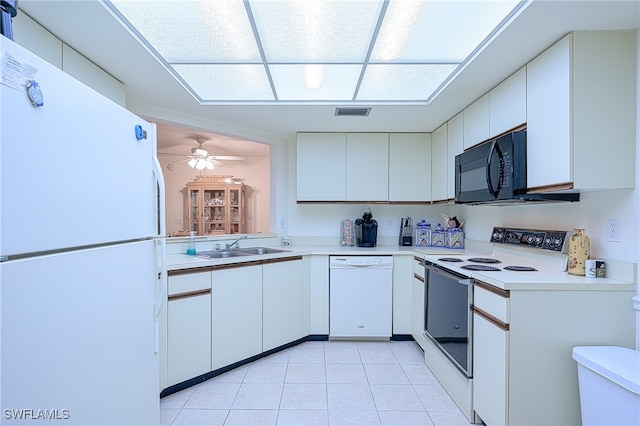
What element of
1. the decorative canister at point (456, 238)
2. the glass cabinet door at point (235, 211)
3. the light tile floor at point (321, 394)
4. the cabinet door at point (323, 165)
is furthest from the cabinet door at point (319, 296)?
the glass cabinet door at point (235, 211)

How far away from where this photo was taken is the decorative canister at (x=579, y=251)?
5.20 feet

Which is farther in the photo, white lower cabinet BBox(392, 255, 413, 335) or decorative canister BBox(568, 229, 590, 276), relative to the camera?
white lower cabinet BBox(392, 255, 413, 335)

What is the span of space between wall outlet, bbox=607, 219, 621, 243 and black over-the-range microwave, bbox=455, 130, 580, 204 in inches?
8.7

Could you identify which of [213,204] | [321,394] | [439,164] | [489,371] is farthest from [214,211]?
[489,371]

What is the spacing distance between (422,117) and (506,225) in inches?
44.9

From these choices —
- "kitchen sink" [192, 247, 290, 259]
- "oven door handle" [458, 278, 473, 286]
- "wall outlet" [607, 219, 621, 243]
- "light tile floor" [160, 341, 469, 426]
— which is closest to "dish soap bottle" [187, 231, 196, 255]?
"kitchen sink" [192, 247, 290, 259]

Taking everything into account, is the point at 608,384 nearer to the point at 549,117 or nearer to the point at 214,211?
the point at 549,117

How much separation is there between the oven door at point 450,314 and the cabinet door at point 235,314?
1374 mm

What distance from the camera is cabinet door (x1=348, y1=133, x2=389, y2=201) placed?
3.13 meters

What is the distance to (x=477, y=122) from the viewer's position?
2211mm

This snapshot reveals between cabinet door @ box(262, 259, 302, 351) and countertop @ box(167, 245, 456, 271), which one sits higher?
countertop @ box(167, 245, 456, 271)

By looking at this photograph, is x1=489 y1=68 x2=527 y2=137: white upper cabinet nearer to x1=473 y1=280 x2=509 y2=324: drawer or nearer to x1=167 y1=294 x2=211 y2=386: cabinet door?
x1=473 y1=280 x2=509 y2=324: drawer

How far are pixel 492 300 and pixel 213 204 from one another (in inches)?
184

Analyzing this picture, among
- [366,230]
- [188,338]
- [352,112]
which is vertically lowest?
[188,338]
